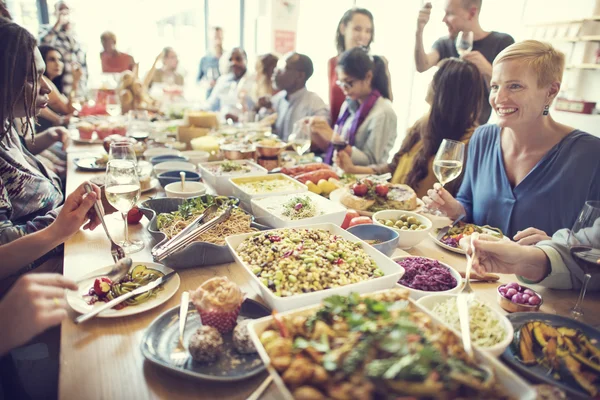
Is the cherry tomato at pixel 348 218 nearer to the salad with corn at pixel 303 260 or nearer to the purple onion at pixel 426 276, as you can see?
the salad with corn at pixel 303 260

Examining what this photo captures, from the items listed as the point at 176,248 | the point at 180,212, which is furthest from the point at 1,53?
the point at 176,248

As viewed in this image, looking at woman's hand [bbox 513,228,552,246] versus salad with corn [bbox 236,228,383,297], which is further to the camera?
woman's hand [bbox 513,228,552,246]

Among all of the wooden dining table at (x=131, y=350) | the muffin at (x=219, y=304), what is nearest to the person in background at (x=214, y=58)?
the wooden dining table at (x=131, y=350)

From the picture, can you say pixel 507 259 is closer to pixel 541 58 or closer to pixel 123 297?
pixel 541 58

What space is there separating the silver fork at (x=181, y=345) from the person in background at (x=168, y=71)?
6878 millimetres

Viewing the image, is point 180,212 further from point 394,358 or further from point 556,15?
point 556,15

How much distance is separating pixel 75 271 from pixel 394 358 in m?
1.19

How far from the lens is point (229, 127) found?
13.4 feet

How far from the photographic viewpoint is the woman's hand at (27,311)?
0.93 meters

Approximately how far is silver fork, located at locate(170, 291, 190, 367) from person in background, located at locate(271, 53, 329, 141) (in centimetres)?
366

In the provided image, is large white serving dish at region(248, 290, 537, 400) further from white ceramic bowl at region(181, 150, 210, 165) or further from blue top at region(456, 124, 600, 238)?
white ceramic bowl at region(181, 150, 210, 165)

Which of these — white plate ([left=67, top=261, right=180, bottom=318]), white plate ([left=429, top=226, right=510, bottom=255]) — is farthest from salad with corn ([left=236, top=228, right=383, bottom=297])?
white plate ([left=429, top=226, right=510, bottom=255])

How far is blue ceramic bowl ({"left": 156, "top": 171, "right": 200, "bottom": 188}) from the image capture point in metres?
2.28

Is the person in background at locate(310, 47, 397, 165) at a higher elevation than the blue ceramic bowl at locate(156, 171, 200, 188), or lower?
higher
